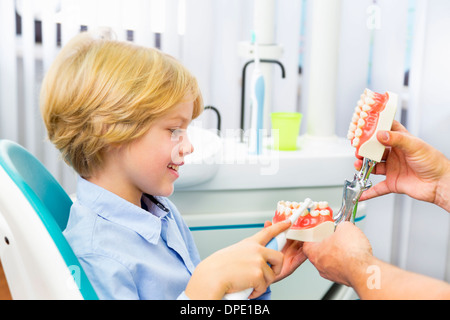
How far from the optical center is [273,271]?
68 centimetres

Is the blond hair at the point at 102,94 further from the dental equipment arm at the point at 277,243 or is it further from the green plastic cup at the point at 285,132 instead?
the green plastic cup at the point at 285,132

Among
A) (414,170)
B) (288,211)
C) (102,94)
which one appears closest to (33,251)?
(102,94)

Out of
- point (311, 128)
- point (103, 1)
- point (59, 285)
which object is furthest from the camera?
point (103, 1)

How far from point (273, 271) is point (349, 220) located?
0.78 ft

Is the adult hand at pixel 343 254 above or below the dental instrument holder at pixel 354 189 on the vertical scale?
below

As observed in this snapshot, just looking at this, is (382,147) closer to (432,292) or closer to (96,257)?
(432,292)

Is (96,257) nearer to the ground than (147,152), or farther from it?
nearer to the ground

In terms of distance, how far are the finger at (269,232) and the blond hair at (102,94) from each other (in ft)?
0.74

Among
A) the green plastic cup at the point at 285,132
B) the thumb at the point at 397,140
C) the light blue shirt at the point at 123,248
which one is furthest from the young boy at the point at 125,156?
the green plastic cup at the point at 285,132

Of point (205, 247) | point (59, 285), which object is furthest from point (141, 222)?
point (205, 247)

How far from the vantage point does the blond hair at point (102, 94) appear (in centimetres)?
72

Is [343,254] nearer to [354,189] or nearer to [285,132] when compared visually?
[354,189]

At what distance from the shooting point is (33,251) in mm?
598

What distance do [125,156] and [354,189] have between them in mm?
367
